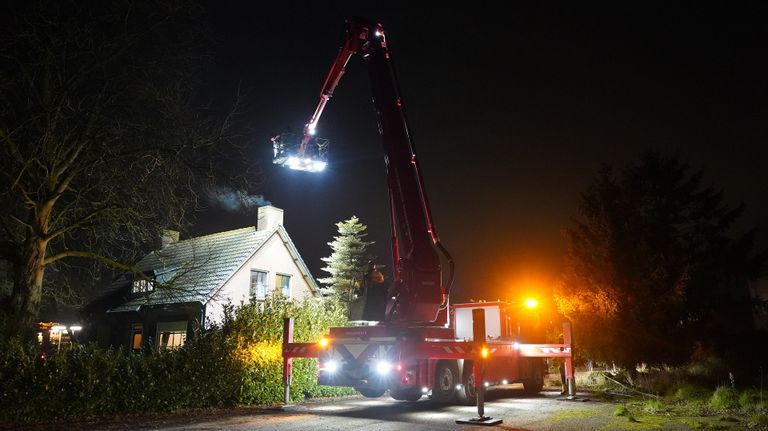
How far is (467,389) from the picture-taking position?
13.1 m

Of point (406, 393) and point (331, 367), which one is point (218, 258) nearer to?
point (331, 367)

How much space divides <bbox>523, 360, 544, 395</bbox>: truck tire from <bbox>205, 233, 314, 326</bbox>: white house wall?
11643 millimetres

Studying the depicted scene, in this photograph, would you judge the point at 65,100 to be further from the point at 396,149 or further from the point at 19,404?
the point at 396,149

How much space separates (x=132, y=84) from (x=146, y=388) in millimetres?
6818

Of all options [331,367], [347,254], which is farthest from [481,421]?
[347,254]

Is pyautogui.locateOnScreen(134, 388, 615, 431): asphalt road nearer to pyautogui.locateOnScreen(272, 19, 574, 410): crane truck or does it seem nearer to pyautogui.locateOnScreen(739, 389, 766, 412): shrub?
pyautogui.locateOnScreen(272, 19, 574, 410): crane truck

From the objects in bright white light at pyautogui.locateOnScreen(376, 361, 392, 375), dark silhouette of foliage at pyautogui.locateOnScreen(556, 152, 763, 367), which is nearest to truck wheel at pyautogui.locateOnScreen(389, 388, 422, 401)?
bright white light at pyautogui.locateOnScreen(376, 361, 392, 375)

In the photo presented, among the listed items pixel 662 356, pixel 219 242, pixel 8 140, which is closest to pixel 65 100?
pixel 8 140

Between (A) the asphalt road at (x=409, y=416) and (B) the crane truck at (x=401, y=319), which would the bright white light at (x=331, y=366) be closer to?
(B) the crane truck at (x=401, y=319)

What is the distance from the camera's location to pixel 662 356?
18.7m

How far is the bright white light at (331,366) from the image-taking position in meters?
11.4

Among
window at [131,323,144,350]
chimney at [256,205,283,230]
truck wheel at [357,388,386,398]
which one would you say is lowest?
truck wheel at [357,388,386,398]

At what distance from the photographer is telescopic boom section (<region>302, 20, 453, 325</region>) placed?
35.3ft

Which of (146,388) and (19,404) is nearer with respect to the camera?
(19,404)
